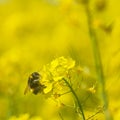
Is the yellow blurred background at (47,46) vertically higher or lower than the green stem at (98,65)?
higher

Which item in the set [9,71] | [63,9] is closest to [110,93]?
[9,71]

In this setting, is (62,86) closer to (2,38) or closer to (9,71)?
(9,71)

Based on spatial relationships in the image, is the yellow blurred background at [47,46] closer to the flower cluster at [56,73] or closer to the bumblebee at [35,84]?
the bumblebee at [35,84]

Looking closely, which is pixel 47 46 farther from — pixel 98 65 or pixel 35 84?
pixel 35 84

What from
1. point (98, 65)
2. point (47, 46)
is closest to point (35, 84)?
point (98, 65)

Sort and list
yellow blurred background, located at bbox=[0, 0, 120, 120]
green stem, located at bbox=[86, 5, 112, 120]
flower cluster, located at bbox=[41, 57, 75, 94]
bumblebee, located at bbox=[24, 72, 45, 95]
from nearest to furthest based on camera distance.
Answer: flower cluster, located at bbox=[41, 57, 75, 94] → bumblebee, located at bbox=[24, 72, 45, 95] → green stem, located at bbox=[86, 5, 112, 120] → yellow blurred background, located at bbox=[0, 0, 120, 120]

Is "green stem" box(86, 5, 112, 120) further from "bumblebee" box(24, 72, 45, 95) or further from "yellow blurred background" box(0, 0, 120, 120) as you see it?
"bumblebee" box(24, 72, 45, 95)

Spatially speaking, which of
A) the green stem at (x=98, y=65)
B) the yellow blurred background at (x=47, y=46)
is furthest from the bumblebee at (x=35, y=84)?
the green stem at (x=98, y=65)

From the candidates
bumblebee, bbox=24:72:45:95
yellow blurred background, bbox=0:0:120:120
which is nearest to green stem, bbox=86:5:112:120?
yellow blurred background, bbox=0:0:120:120
